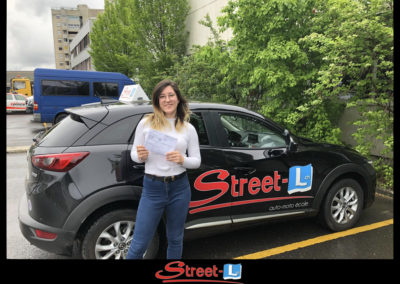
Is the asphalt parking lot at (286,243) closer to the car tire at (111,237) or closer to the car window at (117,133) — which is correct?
the car tire at (111,237)

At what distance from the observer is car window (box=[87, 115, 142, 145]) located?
2443mm

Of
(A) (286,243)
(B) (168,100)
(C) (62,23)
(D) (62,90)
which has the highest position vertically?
(C) (62,23)

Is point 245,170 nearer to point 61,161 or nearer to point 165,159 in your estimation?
point 165,159

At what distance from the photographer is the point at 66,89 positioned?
12352mm

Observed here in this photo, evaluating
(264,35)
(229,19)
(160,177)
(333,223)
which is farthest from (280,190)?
(229,19)

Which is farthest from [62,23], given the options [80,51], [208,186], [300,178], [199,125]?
[80,51]

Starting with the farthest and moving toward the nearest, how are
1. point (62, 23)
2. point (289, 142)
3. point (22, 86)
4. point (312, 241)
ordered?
point (22, 86)
point (62, 23)
point (312, 241)
point (289, 142)

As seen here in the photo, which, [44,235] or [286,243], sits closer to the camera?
[44,235]

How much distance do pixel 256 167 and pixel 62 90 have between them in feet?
38.0

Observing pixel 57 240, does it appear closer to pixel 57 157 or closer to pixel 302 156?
pixel 57 157

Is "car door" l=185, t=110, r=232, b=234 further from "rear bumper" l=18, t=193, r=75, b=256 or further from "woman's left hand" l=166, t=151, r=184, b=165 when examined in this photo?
"rear bumper" l=18, t=193, r=75, b=256

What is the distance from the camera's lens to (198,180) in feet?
8.70

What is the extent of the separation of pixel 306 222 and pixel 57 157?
9.81 feet

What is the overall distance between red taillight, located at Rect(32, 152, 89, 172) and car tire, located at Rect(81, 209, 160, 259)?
491mm
